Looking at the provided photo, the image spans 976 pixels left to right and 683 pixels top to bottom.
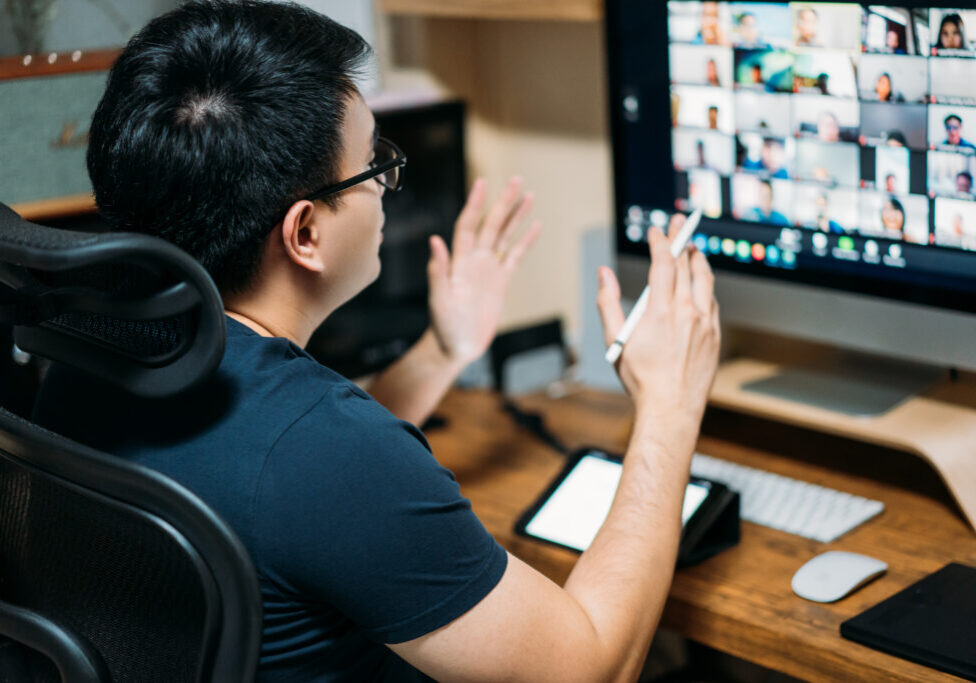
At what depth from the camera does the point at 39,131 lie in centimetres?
142

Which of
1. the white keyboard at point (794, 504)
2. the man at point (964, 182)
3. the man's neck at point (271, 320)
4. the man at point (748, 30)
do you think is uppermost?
the man at point (748, 30)

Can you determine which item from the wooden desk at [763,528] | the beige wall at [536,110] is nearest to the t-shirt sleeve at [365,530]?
the wooden desk at [763,528]

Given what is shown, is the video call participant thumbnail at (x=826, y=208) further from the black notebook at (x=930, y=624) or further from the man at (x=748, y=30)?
the black notebook at (x=930, y=624)

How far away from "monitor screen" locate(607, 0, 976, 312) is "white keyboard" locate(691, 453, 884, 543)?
0.25m

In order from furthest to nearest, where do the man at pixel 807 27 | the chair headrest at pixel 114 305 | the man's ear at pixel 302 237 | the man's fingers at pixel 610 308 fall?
the man at pixel 807 27
the man's fingers at pixel 610 308
the man's ear at pixel 302 237
the chair headrest at pixel 114 305

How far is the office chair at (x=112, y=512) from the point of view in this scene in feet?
2.35

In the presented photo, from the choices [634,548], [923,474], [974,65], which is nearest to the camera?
[634,548]

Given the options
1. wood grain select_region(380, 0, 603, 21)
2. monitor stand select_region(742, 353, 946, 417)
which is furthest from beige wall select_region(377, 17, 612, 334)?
monitor stand select_region(742, 353, 946, 417)

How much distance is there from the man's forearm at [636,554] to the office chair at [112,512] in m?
0.32

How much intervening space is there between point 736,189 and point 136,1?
880 millimetres

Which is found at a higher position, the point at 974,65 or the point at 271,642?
the point at 974,65

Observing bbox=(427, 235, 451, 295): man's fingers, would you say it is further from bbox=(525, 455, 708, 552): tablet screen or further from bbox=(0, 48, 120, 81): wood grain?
bbox=(0, 48, 120, 81): wood grain

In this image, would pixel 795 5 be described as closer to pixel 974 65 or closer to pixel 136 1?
pixel 974 65

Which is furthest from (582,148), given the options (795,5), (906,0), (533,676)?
(533,676)
